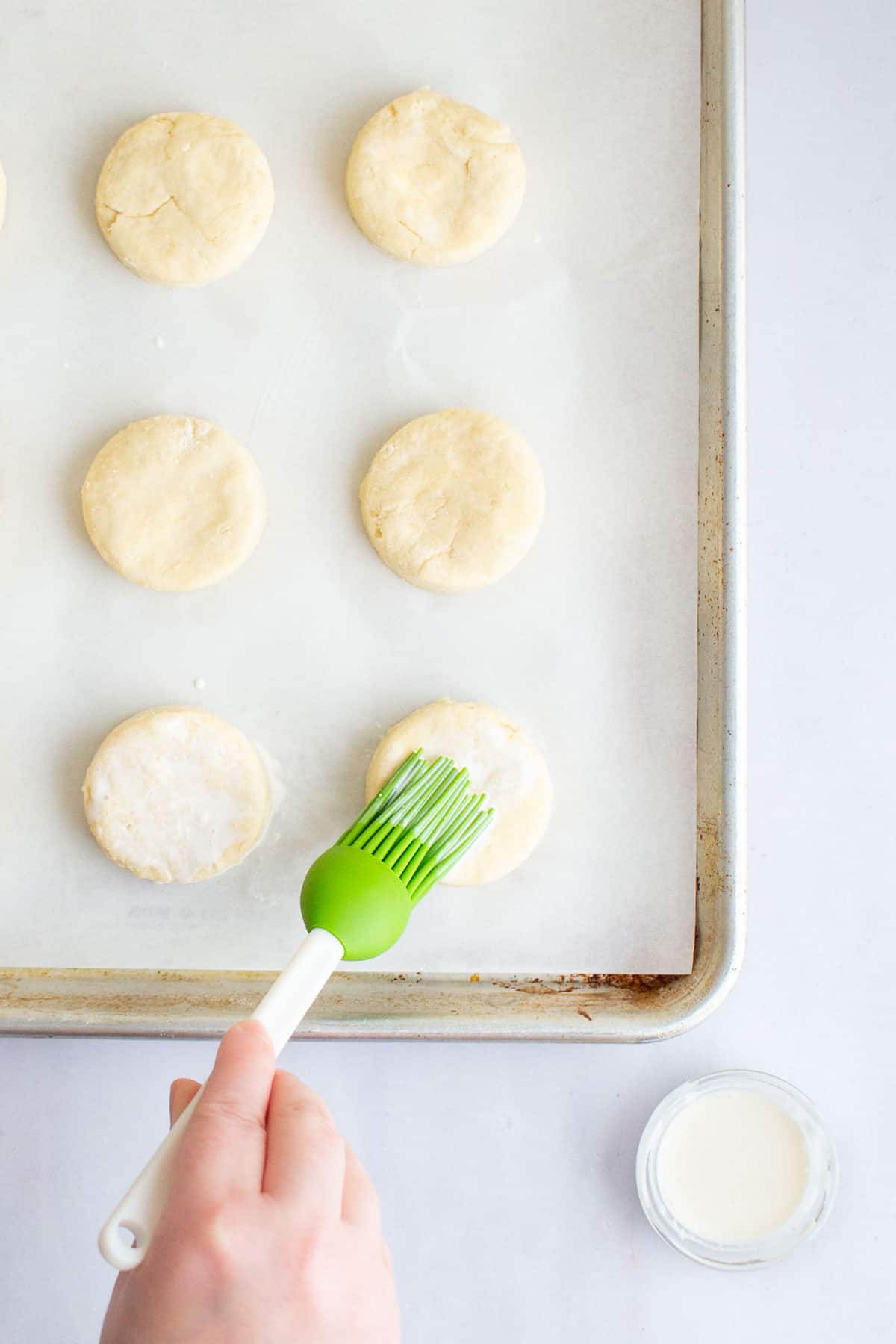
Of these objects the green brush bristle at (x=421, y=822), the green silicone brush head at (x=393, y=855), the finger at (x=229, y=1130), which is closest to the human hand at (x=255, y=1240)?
the finger at (x=229, y=1130)

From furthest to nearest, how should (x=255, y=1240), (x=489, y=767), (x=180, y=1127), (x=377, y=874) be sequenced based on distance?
(x=489, y=767)
(x=377, y=874)
(x=180, y=1127)
(x=255, y=1240)

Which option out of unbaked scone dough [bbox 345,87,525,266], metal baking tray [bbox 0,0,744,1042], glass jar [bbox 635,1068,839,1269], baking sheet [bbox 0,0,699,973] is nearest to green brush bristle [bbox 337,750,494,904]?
baking sheet [bbox 0,0,699,973]

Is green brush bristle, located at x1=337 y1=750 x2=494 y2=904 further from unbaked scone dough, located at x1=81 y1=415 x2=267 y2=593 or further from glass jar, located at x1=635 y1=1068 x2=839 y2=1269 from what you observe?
glass jar, located at x1=635 y1=1068 x2=839 y2=1269

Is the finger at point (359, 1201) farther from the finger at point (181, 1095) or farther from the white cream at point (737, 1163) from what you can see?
the white cream at point (737, 1163)

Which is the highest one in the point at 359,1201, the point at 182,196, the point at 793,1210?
the point at 182,196

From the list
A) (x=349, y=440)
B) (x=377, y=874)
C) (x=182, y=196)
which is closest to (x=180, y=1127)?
(x=377, y=874)

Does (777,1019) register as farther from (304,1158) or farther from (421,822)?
(304,1158)
